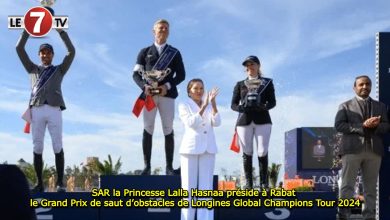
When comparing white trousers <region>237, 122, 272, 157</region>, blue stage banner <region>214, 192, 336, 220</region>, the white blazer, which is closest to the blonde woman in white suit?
the white blazer

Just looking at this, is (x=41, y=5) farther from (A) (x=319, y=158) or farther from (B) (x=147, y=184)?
(A) (x=319, y=158)

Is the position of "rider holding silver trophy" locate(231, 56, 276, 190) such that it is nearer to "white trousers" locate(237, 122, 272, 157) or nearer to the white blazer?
"white trousers" locate(237, 122, 272, 157)

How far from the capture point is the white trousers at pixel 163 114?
6.74 meters

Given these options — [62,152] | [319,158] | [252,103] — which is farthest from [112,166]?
[319,158]

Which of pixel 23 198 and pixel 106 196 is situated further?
pixel 106 196

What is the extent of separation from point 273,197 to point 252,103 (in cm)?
128

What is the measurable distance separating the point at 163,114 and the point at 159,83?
0.44m

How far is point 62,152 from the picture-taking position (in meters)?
6.93

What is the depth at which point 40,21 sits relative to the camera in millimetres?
7266

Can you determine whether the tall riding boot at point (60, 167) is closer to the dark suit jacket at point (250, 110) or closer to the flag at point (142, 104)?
the flag at point (142, 104)

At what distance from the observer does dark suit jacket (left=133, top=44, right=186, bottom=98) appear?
6.76m

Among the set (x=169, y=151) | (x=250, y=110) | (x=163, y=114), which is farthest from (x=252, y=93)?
(x=169, y=151)

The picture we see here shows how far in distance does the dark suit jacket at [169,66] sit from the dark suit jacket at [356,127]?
225cm

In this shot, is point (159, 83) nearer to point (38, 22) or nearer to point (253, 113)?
point (253, 113)
